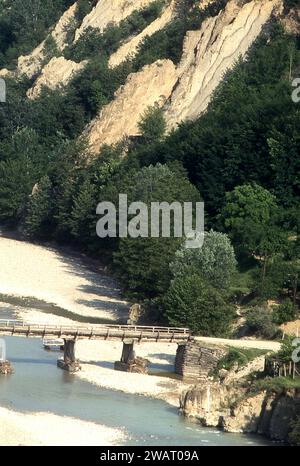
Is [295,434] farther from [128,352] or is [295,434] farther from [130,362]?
[128,352]

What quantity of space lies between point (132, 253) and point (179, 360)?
18.0 meters

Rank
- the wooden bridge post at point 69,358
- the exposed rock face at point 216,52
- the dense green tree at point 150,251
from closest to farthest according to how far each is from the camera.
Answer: the wooden bridge post at point 69,358, the dense green tree at point 150,251, the exposed rock face at point 216,52

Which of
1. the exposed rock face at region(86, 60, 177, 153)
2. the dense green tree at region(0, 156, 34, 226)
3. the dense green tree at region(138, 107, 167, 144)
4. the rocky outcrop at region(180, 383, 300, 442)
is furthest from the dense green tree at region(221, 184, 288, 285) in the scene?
the dense green tree at region(0, 156, 34, 226)

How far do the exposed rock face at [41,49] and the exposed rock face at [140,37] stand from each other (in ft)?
49.1

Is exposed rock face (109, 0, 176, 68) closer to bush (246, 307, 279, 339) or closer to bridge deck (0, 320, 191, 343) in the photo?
bush (246, 307, 279, 339)

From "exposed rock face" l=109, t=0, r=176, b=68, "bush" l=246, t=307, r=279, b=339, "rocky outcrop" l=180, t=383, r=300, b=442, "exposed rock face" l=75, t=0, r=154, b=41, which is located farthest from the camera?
"exposed rock face" l=75, t=0, r=154, b=41

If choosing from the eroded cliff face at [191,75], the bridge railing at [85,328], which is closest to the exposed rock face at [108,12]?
the eroded cliff face at [191,75]

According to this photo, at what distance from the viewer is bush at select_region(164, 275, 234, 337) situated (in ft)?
287

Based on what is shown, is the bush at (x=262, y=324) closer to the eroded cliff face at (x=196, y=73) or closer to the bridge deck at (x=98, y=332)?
the bridge deck at (x=98, y=332)

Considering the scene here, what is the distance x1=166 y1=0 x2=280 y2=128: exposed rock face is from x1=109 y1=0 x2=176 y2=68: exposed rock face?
602 inches

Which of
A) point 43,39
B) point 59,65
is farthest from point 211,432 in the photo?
point 43,39

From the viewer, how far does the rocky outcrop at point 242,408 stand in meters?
70.3

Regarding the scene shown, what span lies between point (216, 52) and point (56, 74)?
96.8 ft

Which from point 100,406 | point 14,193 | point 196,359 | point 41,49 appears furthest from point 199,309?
point 41,49
